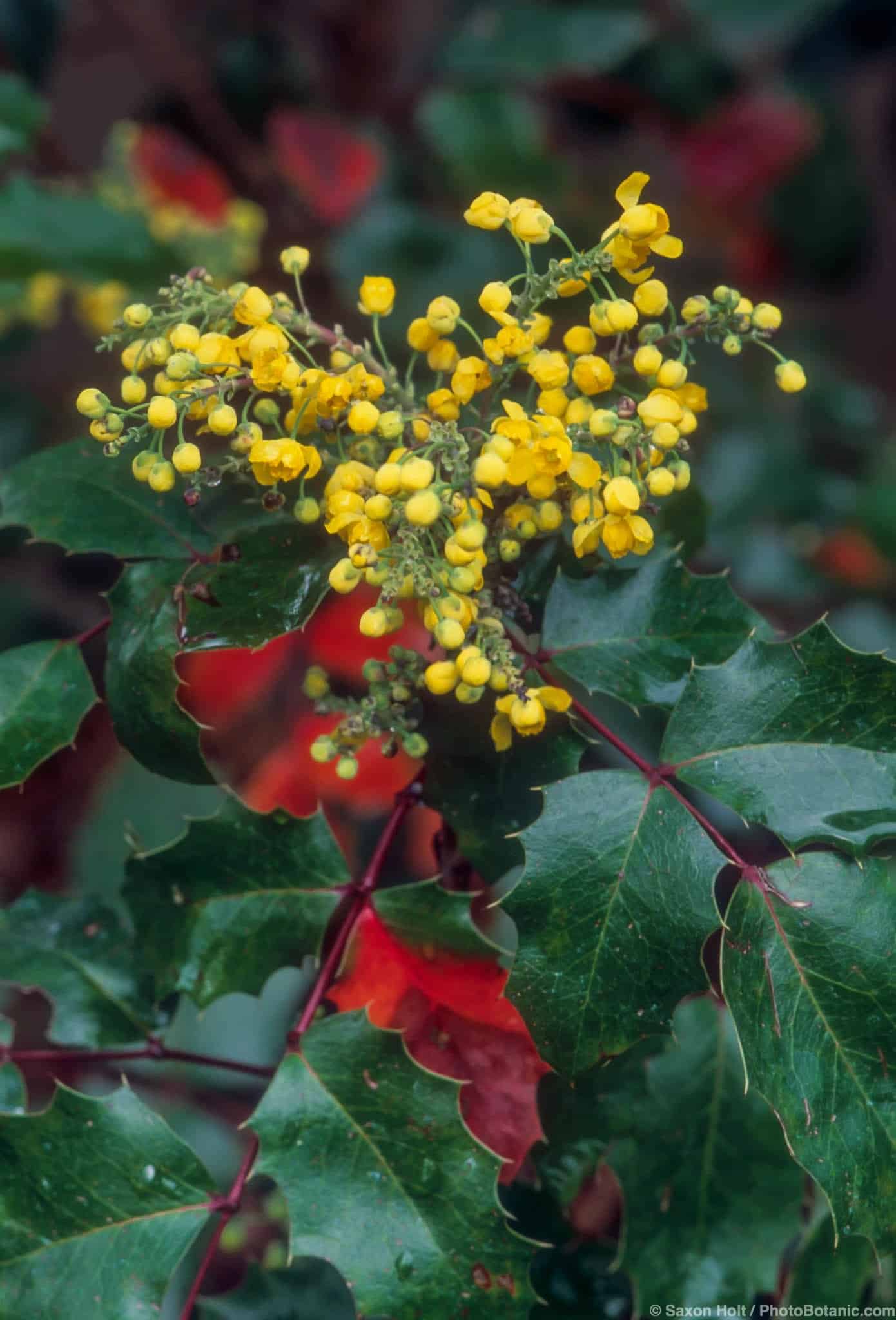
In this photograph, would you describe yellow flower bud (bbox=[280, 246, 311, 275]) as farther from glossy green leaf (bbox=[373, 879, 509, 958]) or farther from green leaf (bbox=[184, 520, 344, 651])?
glossy green leaf (bbox=[373, 879, 509, 958])

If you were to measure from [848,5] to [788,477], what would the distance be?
1.92 meters

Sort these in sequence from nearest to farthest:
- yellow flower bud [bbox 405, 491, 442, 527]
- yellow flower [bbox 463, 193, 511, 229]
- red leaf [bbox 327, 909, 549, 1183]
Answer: yellow flower bud [bbox 405, 491, 442, 527] → yellow flower [bbox 463, 193, 511, 229] → red leaf [bbox 327, 909, 549, 1183]

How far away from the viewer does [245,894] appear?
1.19m

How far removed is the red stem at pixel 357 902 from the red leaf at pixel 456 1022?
18mm

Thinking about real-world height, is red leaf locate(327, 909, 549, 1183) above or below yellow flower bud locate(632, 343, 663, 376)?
below

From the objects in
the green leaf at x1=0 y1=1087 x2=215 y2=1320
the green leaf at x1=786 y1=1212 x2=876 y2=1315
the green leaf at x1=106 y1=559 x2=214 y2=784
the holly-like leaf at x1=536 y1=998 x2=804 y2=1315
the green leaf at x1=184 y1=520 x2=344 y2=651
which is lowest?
the green leaf at x1=786 y1=1212 x2=876 y2=1315

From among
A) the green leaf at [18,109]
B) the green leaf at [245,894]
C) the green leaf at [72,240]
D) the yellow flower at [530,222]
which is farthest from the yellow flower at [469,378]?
the green leaf at [72,240]

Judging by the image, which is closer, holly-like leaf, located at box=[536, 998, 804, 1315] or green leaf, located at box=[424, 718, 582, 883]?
green leaf, located at box=[424, 718, 582, 883]

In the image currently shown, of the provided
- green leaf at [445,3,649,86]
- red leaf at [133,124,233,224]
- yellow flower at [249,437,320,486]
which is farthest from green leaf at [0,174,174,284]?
yellow flower at [249,437,320,486]

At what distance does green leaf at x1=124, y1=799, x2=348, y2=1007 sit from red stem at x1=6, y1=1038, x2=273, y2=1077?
0.38ft

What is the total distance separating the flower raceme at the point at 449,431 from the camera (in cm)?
91

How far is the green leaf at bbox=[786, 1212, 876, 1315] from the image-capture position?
130 centimetres

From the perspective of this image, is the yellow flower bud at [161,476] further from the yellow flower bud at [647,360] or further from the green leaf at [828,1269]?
the green leaf at [828,1269]

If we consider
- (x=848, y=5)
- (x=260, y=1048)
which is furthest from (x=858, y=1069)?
(x=848, y=5)
